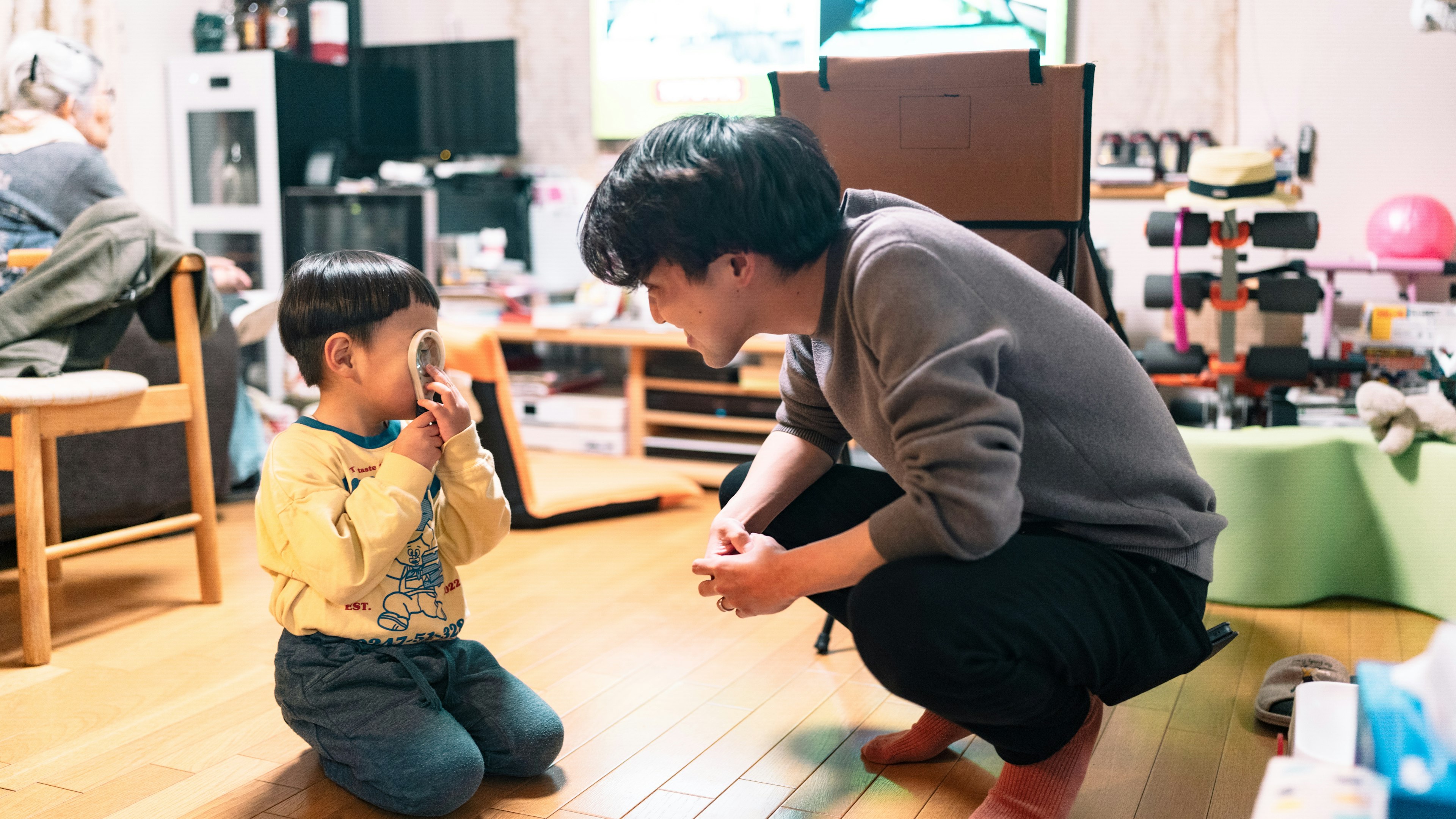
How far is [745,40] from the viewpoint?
3.57m

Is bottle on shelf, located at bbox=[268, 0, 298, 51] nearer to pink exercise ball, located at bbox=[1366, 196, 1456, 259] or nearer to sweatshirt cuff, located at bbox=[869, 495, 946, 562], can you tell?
pink exercise ball, located at bbox=[1366, 196, 1456, 259]

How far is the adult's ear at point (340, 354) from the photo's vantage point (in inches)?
53.2

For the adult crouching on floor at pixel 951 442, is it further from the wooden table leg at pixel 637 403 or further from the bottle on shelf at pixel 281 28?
the bottle on shelf at pixel 281 28

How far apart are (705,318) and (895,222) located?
21 centimetres

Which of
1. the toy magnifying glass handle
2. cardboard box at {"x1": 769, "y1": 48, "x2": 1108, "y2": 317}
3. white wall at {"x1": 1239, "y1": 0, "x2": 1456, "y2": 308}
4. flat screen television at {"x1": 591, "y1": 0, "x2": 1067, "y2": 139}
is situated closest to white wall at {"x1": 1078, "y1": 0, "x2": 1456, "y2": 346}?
white wall at {"x1": 1239, "y1": 0, "x2": 1456, "y2": 308}

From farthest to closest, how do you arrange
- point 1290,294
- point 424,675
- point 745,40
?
1. point 745,40
2. point 1290,294
3. point 424,675

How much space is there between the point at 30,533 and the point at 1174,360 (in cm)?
237

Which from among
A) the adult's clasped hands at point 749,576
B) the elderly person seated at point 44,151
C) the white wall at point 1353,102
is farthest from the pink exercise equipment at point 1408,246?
the elderly person seated at point 44,151

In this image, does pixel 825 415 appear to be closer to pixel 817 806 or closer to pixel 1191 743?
pixel 817 806

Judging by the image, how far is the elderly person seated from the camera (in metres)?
2.26

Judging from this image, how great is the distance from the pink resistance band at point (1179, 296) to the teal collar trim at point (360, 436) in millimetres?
1757

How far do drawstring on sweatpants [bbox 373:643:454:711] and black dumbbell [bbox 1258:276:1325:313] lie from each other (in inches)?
75.0

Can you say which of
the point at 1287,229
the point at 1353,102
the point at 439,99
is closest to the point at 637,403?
the point at 439,99

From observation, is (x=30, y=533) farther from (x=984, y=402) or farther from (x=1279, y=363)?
(x=1279, y=363)
